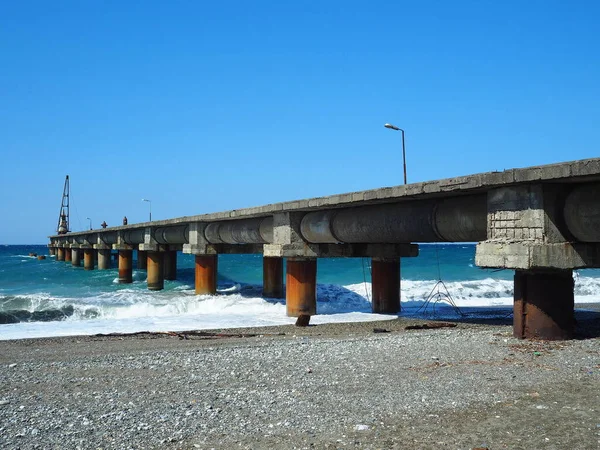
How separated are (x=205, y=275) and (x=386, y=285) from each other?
10755 mm

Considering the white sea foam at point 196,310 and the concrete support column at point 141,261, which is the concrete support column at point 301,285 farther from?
the concrete support column at point 141,261

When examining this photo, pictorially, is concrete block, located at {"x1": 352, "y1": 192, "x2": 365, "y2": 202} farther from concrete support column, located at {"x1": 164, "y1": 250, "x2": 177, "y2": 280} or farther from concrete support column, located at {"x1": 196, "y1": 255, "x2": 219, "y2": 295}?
concrete support column, located at {"x1": 164, "y1": 250, "x2": 177, "y2": 280}

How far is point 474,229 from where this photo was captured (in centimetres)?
1234

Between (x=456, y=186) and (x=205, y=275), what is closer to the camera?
(x=456, y=186)

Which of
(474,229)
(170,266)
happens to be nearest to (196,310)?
(474,229)

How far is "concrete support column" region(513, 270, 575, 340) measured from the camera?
34.8 feet

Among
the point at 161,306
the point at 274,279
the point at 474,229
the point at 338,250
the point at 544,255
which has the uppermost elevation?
the point at 474,229

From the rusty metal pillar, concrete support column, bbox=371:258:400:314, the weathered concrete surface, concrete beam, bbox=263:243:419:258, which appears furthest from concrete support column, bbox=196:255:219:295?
concrete support column, bbox=371:258:400:314

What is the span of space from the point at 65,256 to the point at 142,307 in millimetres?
61474

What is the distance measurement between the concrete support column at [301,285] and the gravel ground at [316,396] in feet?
23.1

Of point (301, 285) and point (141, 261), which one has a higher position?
point (141, 261)

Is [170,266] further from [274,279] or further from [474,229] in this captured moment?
[474,229]

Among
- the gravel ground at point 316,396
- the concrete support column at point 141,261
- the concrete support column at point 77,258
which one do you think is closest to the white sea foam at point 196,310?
the gravel ground at point 316,396

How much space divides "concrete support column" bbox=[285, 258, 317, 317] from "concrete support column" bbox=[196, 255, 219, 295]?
9.87 metres
